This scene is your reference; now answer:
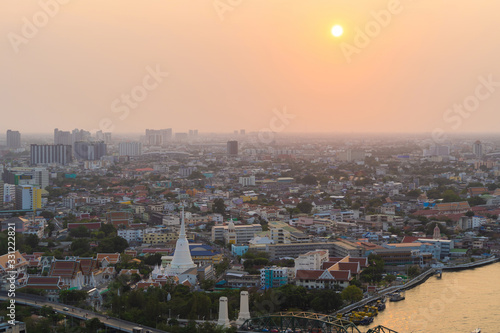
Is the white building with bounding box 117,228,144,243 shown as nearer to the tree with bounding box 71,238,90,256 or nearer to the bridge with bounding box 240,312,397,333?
the tree with bounding box 71,238,90,256

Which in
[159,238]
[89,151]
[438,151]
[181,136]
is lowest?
[159,238]

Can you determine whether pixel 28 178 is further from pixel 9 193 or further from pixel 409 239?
pixel 409 239

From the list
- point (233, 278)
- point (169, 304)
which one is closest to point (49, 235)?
point (233, 278)

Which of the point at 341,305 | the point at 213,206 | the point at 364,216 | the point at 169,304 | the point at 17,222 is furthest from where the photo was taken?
the point at 213,206

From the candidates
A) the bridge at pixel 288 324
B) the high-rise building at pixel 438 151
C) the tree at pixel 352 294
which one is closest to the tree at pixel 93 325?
the bridge at pixel 288 324

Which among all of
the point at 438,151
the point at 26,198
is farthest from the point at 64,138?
the point at 26,198

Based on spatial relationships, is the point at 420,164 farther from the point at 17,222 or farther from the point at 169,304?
the point at 169,304
